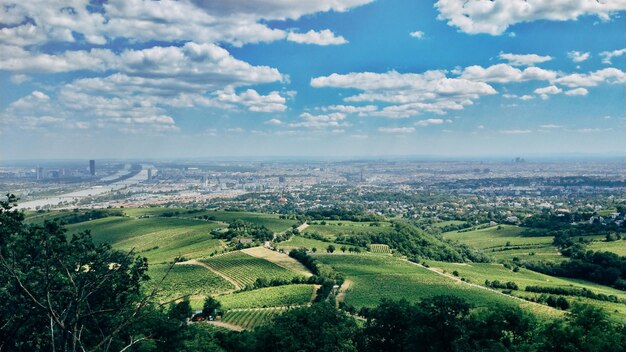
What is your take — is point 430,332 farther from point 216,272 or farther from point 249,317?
point 216,272

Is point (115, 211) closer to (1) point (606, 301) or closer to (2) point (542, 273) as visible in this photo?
(2) point (542, 273)

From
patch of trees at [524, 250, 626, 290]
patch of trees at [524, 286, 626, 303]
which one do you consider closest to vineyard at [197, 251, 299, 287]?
patch of trees at [524, 286, 626, 303]

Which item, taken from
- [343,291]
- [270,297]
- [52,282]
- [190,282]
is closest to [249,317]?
[270,297]

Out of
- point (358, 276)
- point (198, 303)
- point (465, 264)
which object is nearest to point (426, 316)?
point (198, 303)

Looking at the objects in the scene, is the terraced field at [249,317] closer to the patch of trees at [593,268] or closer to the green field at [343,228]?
the green field at [343,228]

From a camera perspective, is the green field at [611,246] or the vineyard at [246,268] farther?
the green field at [611,246]

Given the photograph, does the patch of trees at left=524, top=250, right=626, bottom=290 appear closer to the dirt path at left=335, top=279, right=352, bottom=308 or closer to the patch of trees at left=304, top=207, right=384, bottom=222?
the dirt path at left=335, top=279, right=352, bottom=308

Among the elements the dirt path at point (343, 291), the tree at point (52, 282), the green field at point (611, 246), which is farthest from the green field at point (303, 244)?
the tree at point (52, 282)
